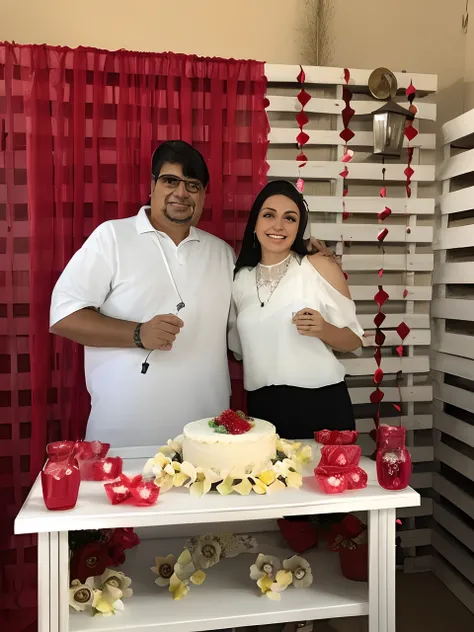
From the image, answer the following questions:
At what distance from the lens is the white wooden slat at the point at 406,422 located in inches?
108

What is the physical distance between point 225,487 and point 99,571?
429mm

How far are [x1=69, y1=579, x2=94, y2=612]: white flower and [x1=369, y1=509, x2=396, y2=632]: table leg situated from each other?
29.4 inches

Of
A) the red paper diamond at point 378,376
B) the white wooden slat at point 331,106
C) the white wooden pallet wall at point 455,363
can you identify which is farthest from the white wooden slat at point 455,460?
the white wooden slat at point 331,106

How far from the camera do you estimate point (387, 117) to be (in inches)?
99.2

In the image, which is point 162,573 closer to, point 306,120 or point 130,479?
point 130,479

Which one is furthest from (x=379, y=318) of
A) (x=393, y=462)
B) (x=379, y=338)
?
(x=393, y=462)

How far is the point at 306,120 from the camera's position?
2.58m

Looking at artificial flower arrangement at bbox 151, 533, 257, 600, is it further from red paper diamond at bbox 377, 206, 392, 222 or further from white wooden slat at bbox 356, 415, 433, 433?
red paper diamond at bbox 377, 206, 392, 222

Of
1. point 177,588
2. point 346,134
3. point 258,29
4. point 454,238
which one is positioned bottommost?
point 177,588

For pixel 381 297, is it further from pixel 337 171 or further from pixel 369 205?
pixel 337 171

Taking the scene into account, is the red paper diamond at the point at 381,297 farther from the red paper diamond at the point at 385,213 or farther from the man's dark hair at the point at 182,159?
the man's dark hair at the point at 182,159

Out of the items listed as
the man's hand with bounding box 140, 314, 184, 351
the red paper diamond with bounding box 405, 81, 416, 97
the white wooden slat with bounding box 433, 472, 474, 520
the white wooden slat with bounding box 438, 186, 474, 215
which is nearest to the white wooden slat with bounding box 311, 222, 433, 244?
the white wooden slat with bounding box 438, 186, 474, 215

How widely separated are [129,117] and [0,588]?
2.02 meters

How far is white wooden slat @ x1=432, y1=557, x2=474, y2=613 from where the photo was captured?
8.38ft
